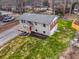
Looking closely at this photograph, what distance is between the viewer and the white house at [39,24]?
94.3 ft

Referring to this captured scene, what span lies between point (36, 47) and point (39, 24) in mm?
6349

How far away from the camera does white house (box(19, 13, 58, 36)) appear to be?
94.3ft

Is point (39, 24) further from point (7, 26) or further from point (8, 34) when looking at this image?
point (7, 26)

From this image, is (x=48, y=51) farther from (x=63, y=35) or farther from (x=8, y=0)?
(x=8, y=0)

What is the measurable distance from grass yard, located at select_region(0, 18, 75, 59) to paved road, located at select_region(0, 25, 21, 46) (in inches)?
50.7

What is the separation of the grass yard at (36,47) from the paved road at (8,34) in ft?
4.23

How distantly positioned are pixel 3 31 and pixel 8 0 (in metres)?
30.9

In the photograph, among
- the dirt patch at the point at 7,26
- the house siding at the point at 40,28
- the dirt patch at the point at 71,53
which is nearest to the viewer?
the dirt patch at the point at 71,53

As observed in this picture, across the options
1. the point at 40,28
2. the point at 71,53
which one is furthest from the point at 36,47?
the point at 71,53

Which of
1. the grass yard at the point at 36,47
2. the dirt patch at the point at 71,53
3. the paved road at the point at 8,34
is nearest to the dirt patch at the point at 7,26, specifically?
the paved road at the point at 8,34

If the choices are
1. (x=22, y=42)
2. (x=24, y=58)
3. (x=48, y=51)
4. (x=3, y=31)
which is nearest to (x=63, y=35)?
(x=48, y=51)

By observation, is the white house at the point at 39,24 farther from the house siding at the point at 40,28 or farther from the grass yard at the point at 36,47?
the grass yard at the point at 36,47

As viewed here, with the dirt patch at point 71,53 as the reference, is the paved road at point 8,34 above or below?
above

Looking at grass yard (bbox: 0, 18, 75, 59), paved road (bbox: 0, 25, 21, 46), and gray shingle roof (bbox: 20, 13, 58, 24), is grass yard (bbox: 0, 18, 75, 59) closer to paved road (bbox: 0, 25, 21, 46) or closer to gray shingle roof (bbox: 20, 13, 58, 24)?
paved road (bbox: 0, 25, 21, 46)
